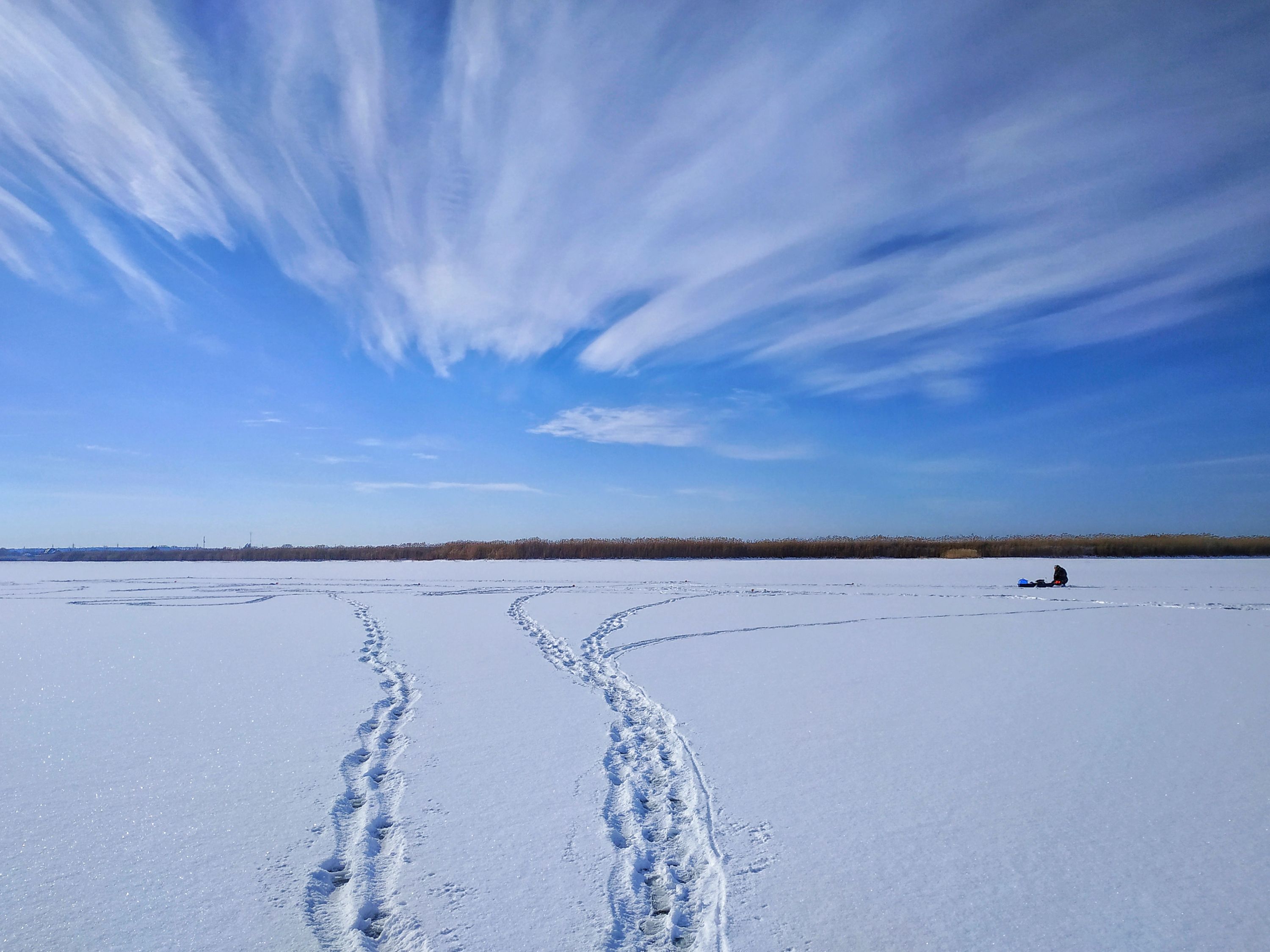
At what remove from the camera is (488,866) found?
99.8 inches

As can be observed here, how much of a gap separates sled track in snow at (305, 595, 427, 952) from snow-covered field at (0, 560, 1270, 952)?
1cm

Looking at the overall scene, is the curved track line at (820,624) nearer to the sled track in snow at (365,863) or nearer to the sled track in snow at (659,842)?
the sled track in snow at (659,842)

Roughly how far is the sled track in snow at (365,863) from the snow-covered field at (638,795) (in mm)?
12

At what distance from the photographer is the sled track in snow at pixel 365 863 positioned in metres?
2.14

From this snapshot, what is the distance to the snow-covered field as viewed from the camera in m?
2.21

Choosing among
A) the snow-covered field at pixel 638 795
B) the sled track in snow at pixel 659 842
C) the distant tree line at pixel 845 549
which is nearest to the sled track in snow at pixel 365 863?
the snow-covered field at pixel 638 795

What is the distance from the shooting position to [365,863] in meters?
2.57

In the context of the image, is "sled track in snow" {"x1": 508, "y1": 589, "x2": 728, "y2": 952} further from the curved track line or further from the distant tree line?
the distant tree line

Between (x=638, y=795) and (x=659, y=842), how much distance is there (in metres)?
0.47

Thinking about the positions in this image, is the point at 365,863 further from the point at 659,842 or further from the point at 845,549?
the point at 845,549

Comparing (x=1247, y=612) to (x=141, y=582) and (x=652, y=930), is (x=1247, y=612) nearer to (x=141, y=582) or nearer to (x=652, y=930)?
(x=652, y=930)

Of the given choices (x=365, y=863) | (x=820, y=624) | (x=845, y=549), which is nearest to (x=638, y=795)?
(x=365, y=863)

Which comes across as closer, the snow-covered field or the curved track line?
the snow-covered field

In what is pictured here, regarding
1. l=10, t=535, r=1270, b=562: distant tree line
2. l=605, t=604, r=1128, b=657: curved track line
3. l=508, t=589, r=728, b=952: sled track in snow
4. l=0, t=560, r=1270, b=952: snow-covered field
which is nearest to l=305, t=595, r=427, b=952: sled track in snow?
l=0, t=560, r=1270, b=952: snow-covered field
